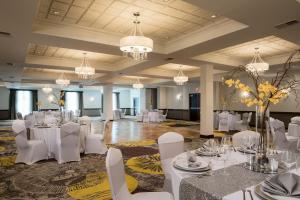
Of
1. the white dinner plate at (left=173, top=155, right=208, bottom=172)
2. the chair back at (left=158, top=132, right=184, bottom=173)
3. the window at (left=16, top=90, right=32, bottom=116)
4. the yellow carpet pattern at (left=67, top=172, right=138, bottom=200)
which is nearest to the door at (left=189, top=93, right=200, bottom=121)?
the yellow carpet pattern at (left=67, top=172, right=138, bottom=200)

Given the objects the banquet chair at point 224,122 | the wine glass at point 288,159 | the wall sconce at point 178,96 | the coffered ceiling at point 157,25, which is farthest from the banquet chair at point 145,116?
the wine glass at point 288,159

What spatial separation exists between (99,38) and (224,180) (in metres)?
5.27

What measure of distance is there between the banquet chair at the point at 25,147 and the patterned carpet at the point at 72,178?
17cm

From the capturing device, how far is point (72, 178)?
4.11 metres

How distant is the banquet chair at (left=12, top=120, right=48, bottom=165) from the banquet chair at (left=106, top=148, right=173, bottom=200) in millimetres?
3859

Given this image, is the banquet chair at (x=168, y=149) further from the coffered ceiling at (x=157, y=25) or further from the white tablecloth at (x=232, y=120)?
the white tablecloth at (x=232, y=120)

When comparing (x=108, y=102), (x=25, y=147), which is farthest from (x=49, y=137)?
(x=108, y=102)

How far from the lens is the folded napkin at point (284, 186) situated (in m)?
1.33

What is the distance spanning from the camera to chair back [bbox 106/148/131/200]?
189cm

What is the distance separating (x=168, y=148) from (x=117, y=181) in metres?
1.04

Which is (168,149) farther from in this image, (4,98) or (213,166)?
(4,98)

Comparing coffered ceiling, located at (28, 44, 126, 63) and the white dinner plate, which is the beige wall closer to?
coffered ceiling, located at (28, 44, 126, 63)

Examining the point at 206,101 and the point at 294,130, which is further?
the point at 206,101

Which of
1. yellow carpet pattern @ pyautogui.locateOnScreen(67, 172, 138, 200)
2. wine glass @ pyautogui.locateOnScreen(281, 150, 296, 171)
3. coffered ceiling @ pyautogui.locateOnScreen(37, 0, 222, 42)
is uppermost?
coffered ceiling @ pyautogui.locateOnScreen(37, 0, 222, 42)
